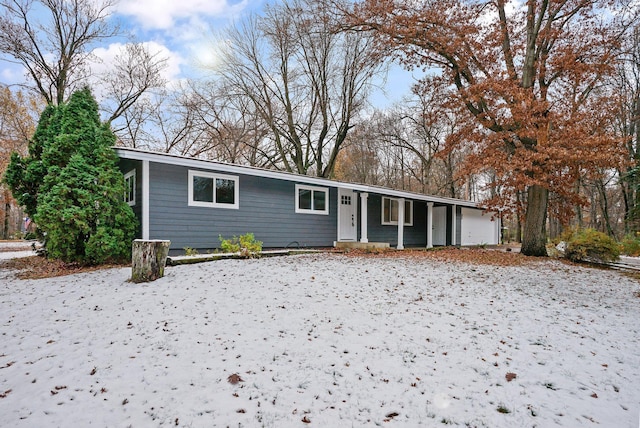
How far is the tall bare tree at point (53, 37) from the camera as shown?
15.4 m

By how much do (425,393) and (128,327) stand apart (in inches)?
135

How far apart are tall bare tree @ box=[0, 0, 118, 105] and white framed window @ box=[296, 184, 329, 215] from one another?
12742mm

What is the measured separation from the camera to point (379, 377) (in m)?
3.05

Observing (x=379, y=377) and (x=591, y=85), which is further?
(x=591, y=85)

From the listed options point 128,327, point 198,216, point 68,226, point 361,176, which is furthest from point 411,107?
point 128,327

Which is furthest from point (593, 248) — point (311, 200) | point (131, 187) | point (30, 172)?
point (30, 172)

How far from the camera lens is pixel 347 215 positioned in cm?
1369

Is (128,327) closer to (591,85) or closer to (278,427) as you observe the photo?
(278,427)

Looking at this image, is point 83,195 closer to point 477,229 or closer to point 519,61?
point 519,61

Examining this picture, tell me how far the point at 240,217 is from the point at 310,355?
24.8 ft

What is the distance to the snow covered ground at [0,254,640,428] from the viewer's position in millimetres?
2521

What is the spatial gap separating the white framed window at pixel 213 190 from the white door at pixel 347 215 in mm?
4502

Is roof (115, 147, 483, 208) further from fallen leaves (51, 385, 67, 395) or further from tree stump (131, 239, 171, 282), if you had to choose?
fallen leaves (51, 385, 67, 395)

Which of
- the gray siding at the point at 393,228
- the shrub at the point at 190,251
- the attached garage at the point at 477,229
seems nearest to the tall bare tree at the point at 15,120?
the shrub at the point at 190,251
